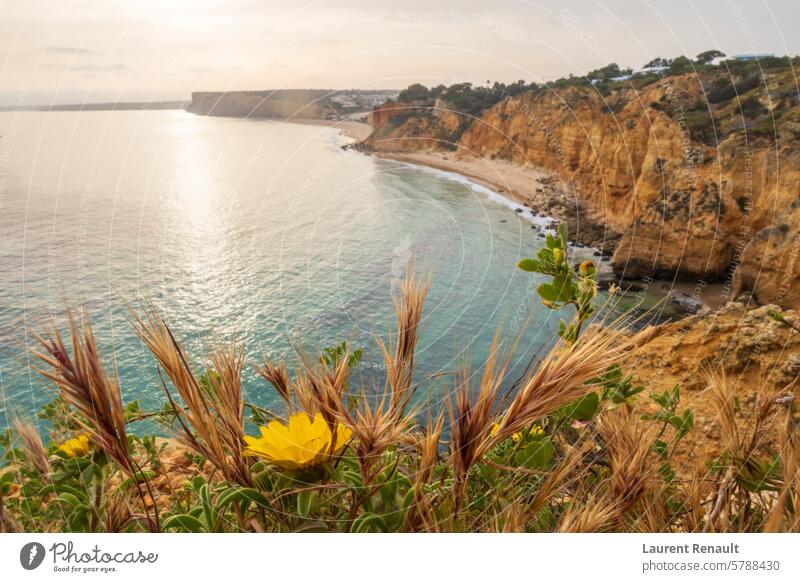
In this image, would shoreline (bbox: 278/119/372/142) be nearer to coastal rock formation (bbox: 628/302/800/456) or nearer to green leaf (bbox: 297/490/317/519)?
green leaf (bbox: 297/490/317/519)

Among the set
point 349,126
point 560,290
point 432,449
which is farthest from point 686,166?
point 432,449

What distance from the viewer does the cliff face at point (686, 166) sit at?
389 cm

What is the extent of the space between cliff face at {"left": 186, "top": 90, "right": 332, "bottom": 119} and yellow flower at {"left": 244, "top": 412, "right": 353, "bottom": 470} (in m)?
1.65

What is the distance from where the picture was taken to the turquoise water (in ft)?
8.57

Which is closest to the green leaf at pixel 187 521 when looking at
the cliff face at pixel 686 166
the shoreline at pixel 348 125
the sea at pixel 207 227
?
the sea at pixel 207 227

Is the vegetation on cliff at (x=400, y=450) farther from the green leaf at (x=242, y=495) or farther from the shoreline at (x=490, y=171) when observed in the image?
the shoreline at (x=490, y=171)

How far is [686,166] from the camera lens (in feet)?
32.1

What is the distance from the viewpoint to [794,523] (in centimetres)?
134

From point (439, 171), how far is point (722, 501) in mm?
2279

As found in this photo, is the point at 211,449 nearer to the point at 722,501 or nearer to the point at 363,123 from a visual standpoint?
the point at 722,501

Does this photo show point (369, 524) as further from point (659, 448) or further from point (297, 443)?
point (659, 448)
